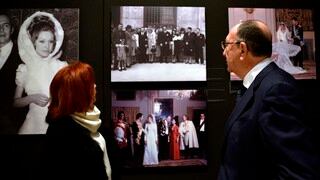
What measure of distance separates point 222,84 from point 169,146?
0.58 metres

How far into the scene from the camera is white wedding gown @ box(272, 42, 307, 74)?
273cm

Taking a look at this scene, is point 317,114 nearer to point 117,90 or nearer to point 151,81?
point 151,81

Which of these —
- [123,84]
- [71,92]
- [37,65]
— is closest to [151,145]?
[123,84]

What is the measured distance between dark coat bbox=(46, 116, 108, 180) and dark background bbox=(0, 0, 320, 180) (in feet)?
1.33

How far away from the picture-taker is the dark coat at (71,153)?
6.47ft

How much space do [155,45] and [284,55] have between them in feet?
3.13

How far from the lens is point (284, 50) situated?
8.99 feet

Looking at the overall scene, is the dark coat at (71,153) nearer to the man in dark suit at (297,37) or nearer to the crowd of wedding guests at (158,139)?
the crowd of wedding guests at (158,139)

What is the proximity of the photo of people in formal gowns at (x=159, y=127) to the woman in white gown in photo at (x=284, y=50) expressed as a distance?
62 cm

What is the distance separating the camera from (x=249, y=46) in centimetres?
169

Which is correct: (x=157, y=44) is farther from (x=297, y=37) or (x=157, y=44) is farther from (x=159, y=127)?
(x=297, y=37)

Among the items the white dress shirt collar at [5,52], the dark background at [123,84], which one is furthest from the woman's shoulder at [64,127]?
the white dress shirt collar at [5,52]

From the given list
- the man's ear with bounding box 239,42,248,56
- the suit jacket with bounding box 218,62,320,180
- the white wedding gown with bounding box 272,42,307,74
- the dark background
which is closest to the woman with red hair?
the dark background

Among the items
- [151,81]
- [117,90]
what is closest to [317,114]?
[151,81]
